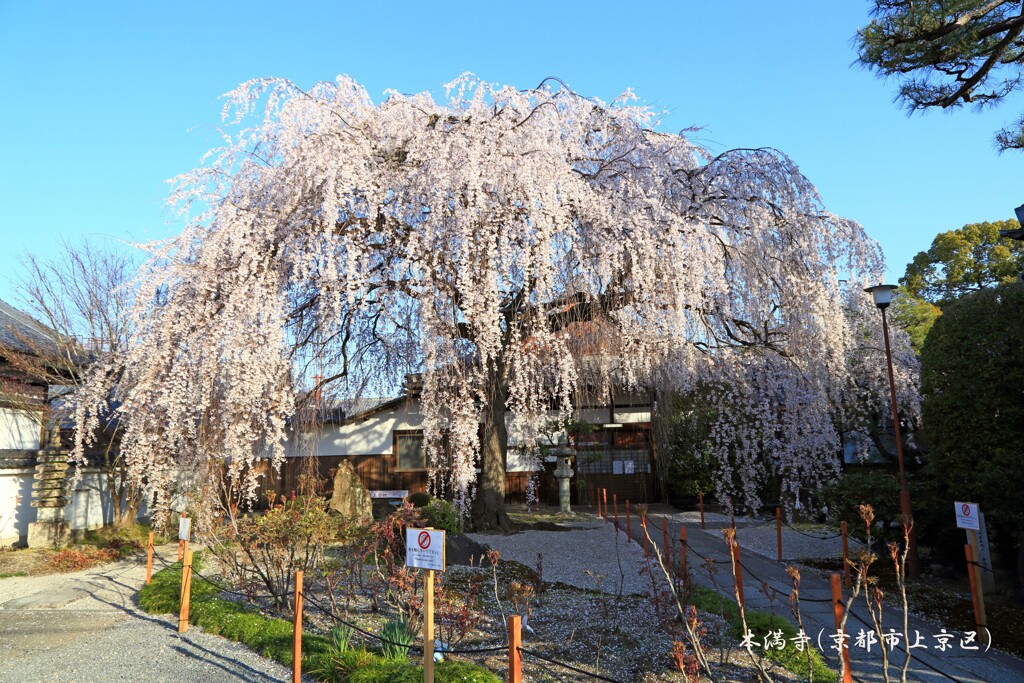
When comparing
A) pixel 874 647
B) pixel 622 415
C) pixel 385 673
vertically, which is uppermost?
pixel 622 415

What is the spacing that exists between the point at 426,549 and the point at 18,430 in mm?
14177

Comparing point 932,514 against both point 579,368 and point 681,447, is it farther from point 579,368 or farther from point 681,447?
point 681,447

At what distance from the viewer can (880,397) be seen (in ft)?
45.2

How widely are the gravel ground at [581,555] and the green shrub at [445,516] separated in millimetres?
439

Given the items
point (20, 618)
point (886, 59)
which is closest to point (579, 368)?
point (886, 59)

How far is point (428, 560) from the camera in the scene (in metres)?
4.58

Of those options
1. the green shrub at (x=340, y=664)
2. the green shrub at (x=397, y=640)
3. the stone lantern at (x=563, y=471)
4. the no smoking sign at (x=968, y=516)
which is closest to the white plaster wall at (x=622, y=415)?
the stone lantern at (x=563, y=471)

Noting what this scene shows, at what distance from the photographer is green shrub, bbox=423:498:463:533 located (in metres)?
11.6

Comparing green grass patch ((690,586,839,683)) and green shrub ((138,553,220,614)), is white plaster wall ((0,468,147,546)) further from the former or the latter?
green grass patch ((690,586,839,683))

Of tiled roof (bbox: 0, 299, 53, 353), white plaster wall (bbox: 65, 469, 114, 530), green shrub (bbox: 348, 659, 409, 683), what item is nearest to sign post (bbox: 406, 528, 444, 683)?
green shrub (bbox: 348, 659, 409, 683)

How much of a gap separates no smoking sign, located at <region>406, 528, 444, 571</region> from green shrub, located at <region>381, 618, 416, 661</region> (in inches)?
46.6

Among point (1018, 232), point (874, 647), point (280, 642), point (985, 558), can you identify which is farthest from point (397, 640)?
point (1018, 232)

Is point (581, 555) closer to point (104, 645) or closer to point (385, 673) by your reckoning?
point (385, 673)

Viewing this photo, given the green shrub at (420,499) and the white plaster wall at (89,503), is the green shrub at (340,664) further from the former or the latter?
the white plaster wall at (89,503)
